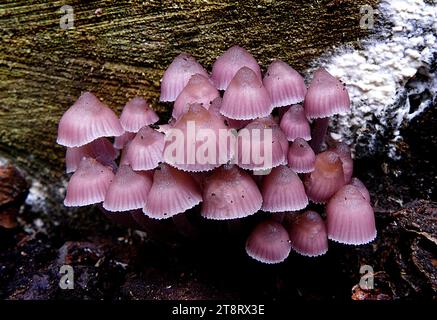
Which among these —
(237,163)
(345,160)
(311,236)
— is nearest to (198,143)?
(237,163)

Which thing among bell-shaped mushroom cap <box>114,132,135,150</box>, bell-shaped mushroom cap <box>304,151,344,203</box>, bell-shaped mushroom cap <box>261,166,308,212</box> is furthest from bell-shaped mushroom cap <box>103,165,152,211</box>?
bell-shaped mushroom cap <box>304,151,344,203</box>

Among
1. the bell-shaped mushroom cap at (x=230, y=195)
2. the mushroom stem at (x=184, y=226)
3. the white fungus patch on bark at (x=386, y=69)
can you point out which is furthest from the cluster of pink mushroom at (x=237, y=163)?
the white fungus patch on bark at (x=386, y=69)

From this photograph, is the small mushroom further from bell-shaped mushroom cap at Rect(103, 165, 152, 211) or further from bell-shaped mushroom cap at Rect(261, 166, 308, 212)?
bell-shaped mushroom cap at Rect(103, 165, 152, 211)

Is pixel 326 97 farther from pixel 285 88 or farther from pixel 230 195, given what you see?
pixel 230 195

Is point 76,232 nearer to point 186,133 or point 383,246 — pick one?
point 186,133

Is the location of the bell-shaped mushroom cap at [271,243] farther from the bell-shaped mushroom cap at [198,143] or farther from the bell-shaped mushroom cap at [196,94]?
the bell-shaped mushroom cap at [196,94]
